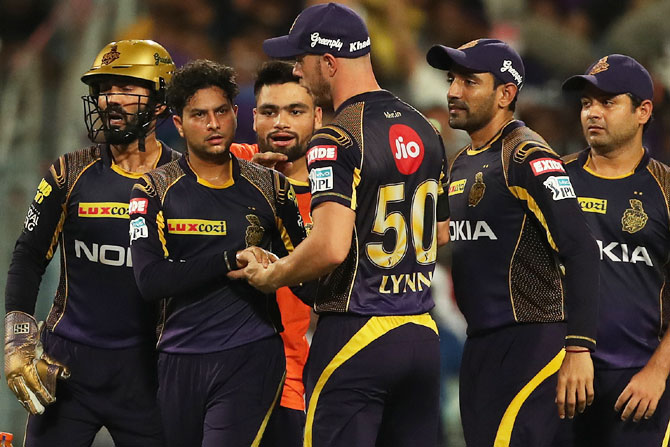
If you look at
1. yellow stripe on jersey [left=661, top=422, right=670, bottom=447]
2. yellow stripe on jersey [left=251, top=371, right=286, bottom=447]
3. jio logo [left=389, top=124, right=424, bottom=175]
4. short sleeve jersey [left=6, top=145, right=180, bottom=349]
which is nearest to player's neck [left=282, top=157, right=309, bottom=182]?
short sleeve jersey [left=6, top=145, right=180, bottom=349]

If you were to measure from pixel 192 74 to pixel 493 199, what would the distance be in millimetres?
1309

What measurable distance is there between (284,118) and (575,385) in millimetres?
1995

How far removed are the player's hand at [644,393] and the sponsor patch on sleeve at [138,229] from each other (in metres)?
2.06

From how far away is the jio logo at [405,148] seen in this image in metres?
3.60

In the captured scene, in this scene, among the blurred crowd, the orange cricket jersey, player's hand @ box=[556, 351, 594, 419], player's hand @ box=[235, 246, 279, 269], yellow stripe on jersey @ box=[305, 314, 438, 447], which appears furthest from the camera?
the blurred crowd

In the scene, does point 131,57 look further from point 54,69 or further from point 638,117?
point 54,69

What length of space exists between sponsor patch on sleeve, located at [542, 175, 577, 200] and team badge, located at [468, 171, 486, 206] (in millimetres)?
351

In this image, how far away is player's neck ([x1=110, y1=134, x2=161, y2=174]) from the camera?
4473 millimetres

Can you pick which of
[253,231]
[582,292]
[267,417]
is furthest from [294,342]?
[582,292]

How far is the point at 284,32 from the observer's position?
27.8ft

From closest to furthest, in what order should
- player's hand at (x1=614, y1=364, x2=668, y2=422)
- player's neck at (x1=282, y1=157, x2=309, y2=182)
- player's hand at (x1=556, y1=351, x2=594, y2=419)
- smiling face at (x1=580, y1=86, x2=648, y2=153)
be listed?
player's hand at (x1=556, y1=351, x2=594, y2=419)
player's hand at (x1=614, y1=364, x2=668, y2=422)
smiling face at (x1=580, y1=86, x2=648, y2=153)
player's neck at (x1=282, y1=157, x2=309, y2=182)

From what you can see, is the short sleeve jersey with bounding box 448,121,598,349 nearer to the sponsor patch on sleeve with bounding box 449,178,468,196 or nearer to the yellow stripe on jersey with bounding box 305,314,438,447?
the sponsor patch on sleeve with bounding box 449,178,468,196

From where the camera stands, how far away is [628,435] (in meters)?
4.36

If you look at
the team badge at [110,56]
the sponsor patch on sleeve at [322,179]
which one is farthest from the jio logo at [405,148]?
the team badge at [110,56]
